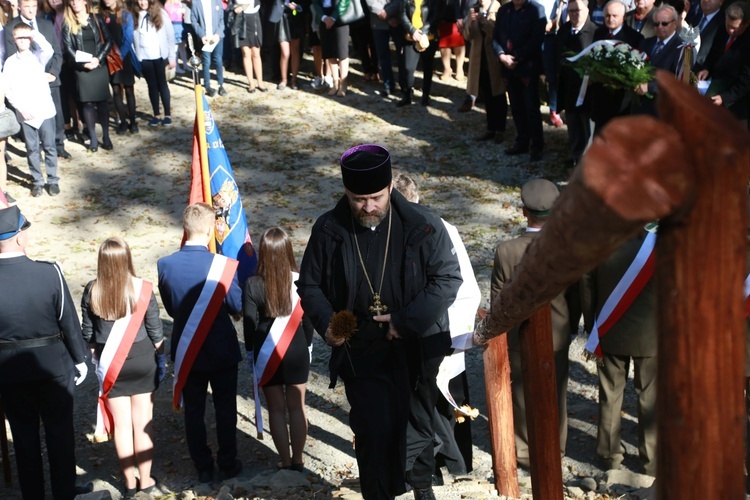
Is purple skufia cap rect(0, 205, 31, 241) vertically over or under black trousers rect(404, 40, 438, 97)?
over

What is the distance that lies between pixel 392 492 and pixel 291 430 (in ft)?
6.15

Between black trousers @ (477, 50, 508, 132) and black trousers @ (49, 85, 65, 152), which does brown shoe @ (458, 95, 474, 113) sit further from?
black trousers @ (49, 85, 65, 152)

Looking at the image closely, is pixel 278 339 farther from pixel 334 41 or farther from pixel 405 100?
pixel 334 41

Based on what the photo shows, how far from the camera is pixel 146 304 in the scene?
633cm

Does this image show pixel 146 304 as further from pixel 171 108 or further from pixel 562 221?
pixel 171 108

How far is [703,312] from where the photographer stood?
4.24 ft

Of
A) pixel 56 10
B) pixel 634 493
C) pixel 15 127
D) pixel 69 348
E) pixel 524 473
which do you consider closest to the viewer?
pixel 634 493

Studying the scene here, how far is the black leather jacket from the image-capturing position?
13.1 meters

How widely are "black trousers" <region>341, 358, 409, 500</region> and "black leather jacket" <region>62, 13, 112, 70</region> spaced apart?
988 cm

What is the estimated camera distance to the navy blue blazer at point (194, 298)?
632 cm

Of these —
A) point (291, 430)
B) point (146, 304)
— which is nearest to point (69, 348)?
point (146, 304)

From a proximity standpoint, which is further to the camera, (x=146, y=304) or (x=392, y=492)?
(x=146, y=304)

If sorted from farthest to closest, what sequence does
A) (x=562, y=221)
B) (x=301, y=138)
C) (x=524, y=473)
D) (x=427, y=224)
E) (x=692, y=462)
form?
1. (x=301, y=138)
2. (x=524, y=473)
3. (x=427, y=224)
4. (x=562, y=221)
5. (x=692, y=462)

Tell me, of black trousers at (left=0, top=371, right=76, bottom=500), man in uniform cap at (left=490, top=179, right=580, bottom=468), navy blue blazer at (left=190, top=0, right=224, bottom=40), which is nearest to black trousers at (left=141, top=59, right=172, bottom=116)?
navy blue blazer at (left=190, top=0, right=224, bottom=40)
